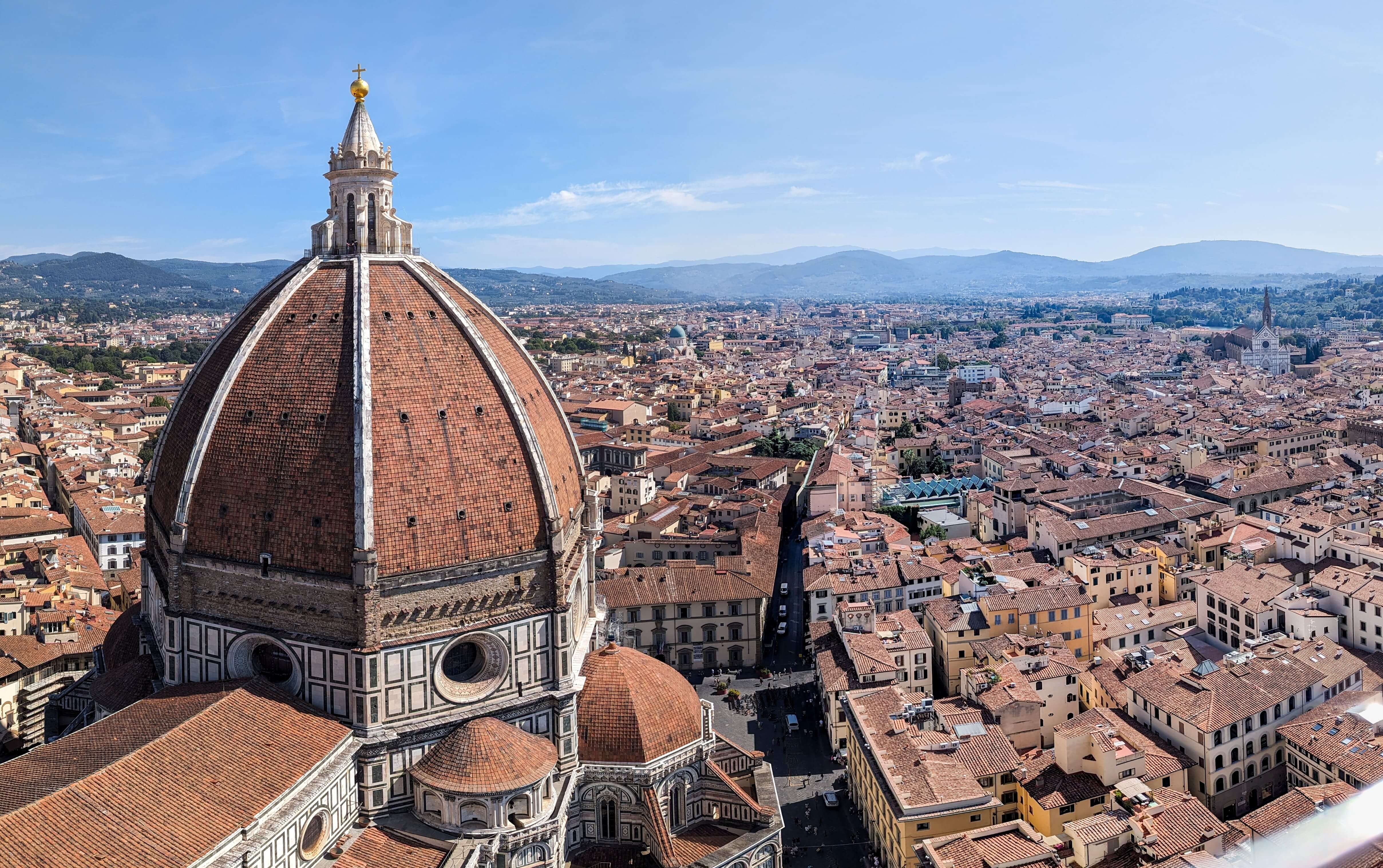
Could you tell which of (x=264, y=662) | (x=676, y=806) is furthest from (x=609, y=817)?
(x=264, y=662)

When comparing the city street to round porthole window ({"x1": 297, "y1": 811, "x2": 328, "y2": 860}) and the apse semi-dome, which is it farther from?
round porthole window ({"x1": 297, "y1": 811, "x2": 328, "y2": 860})

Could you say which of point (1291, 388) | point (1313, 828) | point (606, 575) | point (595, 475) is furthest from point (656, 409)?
point (1313, 828)

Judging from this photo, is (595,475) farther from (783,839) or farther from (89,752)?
(89,752)

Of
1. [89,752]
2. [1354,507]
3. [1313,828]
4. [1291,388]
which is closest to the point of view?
[89,752]

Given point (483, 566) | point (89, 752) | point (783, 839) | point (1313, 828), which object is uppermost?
point (483, 566)

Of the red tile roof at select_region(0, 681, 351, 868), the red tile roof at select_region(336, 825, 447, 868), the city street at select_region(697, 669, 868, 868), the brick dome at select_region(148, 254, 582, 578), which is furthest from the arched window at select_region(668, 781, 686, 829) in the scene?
the red tile roof at select_region(0, 681, 351, 868)
